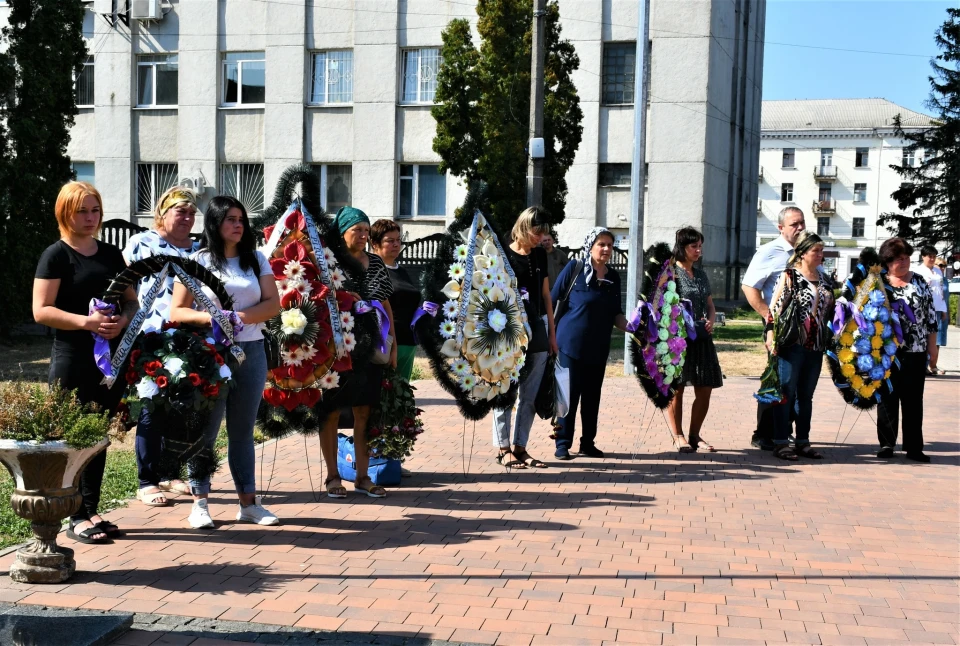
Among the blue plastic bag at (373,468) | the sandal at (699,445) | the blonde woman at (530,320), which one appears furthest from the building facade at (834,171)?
the blue plastic bag at (373,468)

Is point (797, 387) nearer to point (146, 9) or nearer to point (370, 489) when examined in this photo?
point (370, 489)

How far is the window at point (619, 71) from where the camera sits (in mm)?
27438

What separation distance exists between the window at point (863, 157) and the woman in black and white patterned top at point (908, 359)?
295 ft

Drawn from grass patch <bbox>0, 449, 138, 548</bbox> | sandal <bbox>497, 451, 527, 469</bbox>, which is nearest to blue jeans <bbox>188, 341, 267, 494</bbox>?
grass patch <bbox>0, 449, 138, 548</bbox>

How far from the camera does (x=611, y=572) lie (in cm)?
580

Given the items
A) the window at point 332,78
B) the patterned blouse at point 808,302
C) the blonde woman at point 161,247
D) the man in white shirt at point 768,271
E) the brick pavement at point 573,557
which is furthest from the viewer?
the window at point 332,78

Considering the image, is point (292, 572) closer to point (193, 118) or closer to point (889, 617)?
point (889, 617)

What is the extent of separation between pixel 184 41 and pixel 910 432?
2502 cm

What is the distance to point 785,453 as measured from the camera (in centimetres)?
956

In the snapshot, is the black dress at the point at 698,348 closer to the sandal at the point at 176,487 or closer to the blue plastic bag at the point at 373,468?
the blue plastic bag at the point at 373,468

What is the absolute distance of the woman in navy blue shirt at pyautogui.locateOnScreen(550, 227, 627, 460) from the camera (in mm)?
9219

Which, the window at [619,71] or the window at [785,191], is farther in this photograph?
the window at [785,191]

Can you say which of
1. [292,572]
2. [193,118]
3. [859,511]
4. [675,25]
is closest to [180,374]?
[292,572]

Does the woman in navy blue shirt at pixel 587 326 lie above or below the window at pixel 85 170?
below
